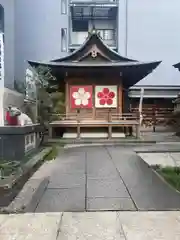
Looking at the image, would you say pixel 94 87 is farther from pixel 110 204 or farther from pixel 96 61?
pixel 110 204

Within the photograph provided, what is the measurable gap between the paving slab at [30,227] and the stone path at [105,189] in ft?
1.13

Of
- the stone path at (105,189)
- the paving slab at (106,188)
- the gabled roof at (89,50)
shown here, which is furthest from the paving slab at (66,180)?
the gabled roof at (89,50)

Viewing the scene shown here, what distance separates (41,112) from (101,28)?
1018 inches

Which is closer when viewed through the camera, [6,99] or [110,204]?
[110,204]

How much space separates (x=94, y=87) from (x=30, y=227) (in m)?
16.3

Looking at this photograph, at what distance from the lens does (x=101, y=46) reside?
65.6ft

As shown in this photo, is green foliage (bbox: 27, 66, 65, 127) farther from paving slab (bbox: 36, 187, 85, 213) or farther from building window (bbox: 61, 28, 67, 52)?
building window (bbox: 61, 28, 67, 52)

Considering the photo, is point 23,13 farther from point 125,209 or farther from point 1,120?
point 125,209

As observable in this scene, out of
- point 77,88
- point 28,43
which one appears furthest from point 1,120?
point 28,43

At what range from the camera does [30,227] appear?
169 inches

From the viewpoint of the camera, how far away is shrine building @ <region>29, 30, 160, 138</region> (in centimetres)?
1972

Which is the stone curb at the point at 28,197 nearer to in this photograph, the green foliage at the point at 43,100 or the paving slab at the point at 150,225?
the paving slab at the point at 150,225

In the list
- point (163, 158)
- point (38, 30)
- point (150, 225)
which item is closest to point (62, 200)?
point (150, 225)

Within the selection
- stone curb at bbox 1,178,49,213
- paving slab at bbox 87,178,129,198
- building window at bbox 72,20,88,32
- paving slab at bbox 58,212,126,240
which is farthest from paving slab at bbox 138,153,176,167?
building window at bbox 72,20,88,32
